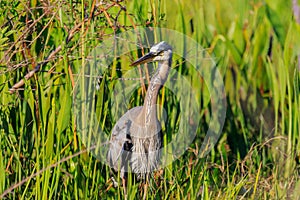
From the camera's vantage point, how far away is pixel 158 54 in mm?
2369

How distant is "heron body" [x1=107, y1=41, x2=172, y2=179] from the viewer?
2477 mm

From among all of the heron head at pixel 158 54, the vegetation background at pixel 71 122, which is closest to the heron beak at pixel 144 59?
the heron head at pixel 158 54

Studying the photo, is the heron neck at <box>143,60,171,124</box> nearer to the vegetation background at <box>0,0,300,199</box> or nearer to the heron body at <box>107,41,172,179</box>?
the heron body at <box>107,41,172,179</box>

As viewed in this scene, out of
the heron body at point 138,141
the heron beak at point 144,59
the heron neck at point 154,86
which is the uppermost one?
the heron beak at point 144,59

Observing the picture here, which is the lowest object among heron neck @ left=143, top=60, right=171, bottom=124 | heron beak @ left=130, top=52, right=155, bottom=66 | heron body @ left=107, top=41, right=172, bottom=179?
heron body @ left=107, top=41, right=172, bottom=179

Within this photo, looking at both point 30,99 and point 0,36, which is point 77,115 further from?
point 0,36

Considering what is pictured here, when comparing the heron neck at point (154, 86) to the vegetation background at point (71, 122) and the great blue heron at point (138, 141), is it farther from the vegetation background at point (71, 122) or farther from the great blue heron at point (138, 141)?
the vegetation background at point (71, 122)

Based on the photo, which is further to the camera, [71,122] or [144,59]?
[71,122]

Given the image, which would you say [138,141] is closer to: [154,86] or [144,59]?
[154,86]

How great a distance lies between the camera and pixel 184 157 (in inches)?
111

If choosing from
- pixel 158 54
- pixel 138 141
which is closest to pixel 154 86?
pixel 158 54

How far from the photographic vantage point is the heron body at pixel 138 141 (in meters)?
2.48

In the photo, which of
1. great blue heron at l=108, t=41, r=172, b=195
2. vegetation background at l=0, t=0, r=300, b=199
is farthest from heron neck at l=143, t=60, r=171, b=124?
vegetation background at l=0, t=0, r=300, b=199

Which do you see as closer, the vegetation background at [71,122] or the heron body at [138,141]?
the vegetation background at [71,122]
